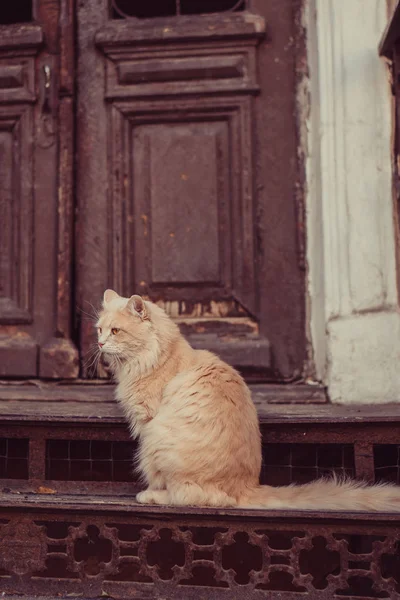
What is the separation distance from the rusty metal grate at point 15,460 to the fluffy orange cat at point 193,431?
2.76 feet

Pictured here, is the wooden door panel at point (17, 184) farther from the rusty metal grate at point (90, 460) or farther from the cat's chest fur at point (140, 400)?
the cat's chest fur at point (140, 400)

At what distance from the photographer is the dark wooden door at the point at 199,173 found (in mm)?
3395

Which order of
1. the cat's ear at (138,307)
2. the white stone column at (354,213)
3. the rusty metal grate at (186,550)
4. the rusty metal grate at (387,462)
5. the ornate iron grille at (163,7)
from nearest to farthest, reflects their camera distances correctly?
the rusty metal grate at (186,550) → the cat's ear at (138,307) → the rusty metal grate at (387,462) → the white stone column at (354,213) → the ornate iron grille at (163,7)

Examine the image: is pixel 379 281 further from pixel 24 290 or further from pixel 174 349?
pixel 24 290

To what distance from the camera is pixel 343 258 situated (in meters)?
3.06

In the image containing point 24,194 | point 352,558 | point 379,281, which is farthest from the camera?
point 24,194

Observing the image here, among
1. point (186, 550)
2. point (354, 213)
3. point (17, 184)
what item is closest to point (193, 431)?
point (186, 550)

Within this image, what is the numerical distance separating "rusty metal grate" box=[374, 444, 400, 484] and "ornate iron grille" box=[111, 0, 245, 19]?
277cm

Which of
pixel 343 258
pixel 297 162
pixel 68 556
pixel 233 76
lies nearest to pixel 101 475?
pixel 68 556

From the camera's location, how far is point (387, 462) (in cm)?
291

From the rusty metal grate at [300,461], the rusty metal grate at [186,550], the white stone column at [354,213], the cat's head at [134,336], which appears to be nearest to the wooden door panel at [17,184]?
the cat's head at [134,336]

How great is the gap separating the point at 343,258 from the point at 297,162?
2.32ft

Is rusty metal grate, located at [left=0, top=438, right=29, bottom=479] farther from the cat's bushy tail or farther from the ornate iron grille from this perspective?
the ornate iron grille

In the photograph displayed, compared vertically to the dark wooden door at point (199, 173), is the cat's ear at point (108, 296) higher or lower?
lower
